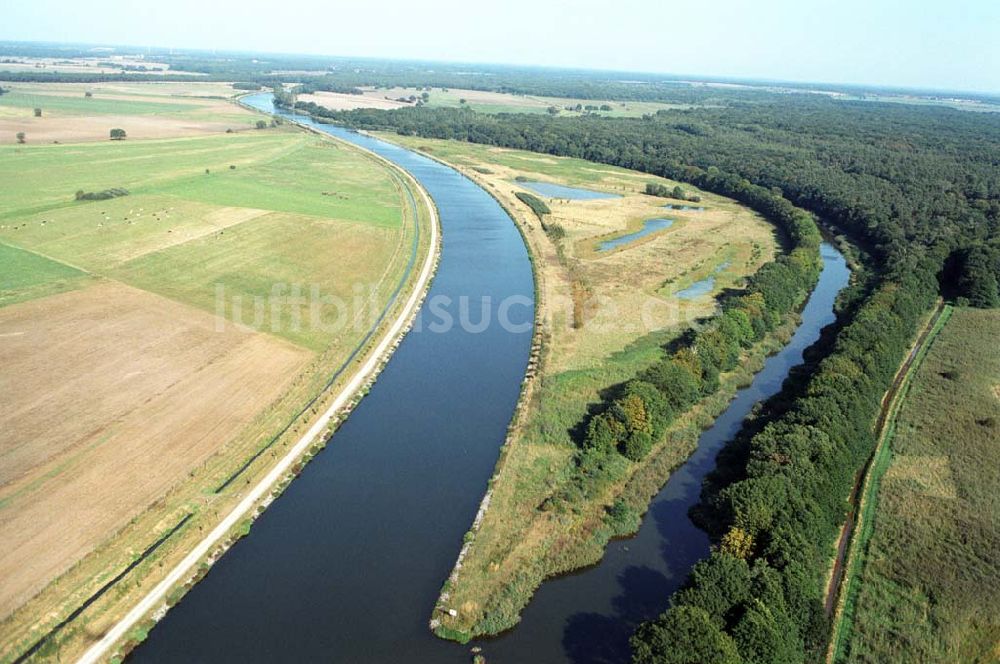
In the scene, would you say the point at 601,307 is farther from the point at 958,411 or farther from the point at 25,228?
the point at 25,228

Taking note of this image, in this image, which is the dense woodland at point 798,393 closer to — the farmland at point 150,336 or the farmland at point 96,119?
the farmland at point 150,336

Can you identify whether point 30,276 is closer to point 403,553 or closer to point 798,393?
point 403,553

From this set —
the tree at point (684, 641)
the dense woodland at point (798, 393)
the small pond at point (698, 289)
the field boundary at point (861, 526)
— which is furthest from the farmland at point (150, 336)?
the small pond at point (698, 289)

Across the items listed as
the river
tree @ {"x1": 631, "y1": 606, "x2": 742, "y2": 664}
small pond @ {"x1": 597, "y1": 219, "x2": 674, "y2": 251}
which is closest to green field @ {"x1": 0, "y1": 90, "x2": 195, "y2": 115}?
small pond @ {"x1": 597, "y1": 219, "x2": 674, "y2": 251}

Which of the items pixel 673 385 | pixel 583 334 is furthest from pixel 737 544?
pixel 583 334

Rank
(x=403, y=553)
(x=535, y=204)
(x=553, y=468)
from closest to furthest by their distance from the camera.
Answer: (x=403, y=553) → (x=553, y=468) → (x=535, y=204)
